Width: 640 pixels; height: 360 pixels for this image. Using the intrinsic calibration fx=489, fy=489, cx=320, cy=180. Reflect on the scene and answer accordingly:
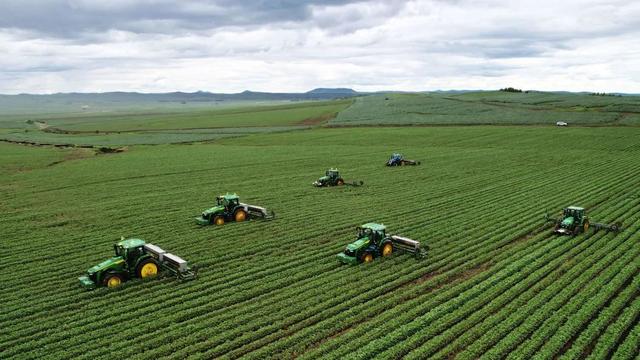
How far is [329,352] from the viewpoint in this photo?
1521 cm

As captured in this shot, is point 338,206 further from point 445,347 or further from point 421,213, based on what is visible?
point 445,347

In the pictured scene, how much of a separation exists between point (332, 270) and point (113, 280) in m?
9.28

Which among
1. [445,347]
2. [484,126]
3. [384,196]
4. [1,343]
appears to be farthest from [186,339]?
[484,126]

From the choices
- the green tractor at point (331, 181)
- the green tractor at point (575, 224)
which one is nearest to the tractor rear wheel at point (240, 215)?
the green tractor at point (331, 181)

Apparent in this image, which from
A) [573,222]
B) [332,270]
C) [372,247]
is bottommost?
[332,270]

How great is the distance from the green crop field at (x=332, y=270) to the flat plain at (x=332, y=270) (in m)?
0.08

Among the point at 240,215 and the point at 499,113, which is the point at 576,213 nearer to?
the point at 240,215

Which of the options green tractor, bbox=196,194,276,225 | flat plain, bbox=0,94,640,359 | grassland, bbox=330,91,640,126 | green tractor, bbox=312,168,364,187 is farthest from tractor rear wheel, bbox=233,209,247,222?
grassland, bbox=330,91,640,126

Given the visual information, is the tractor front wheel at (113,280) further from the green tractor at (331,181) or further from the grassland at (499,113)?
the grassland at (499,113)

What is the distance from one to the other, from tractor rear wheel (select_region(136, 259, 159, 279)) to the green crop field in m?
0.65

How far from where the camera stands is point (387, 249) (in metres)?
23.3

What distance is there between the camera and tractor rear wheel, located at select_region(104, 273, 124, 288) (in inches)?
797

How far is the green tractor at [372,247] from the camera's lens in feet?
73.3

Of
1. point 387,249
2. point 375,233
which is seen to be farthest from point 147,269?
point 387,249
